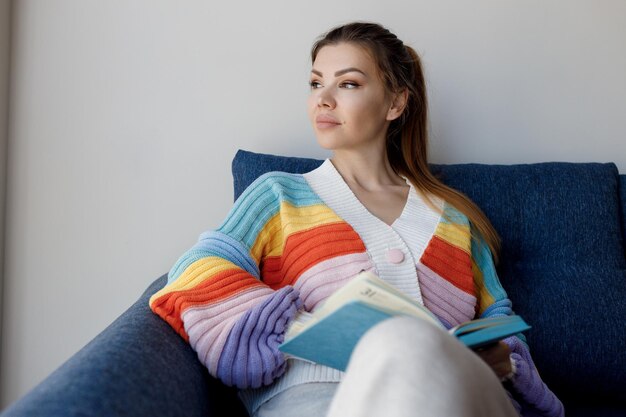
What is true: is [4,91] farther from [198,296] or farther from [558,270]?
[558,270]

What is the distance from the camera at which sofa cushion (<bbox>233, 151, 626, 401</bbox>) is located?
1.44m

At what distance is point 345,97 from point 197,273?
54 cm

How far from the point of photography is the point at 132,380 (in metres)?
0.83

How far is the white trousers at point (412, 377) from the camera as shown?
27.2 inches

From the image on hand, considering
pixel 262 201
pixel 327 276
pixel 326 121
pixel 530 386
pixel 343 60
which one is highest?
pixel 343 60

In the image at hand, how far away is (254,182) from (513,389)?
25.6 inches

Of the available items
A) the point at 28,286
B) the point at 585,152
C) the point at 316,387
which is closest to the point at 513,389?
the point at 316,387

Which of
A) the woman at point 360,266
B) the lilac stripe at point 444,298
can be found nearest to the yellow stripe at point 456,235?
the woman at point 360,266

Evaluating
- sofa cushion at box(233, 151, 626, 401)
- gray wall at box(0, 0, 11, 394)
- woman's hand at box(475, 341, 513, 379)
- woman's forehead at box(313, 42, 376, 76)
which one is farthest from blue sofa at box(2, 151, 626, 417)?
gray wall at box(0, 0, 11, 394)

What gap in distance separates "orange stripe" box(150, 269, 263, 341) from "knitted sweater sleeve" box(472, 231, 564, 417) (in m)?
0.51

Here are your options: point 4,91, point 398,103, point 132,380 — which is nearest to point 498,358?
point 132,380

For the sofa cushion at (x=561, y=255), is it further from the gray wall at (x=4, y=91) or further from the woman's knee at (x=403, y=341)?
the woman's knee at (x=403, y=341)

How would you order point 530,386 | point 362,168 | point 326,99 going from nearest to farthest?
1. point 530,386
2. point 326,99
3. point 362,168

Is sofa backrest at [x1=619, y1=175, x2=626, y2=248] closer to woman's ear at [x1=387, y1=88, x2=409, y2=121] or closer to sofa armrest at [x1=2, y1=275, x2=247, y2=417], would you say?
woman's ear at [x1=387, y1=88, x2=409, y2=121]
